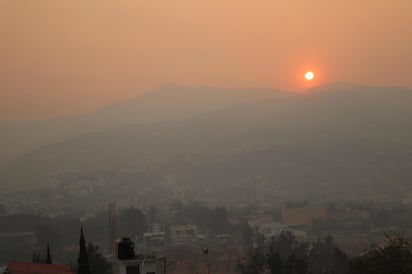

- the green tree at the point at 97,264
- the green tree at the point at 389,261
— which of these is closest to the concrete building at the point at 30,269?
the green tree at the point at 97,264

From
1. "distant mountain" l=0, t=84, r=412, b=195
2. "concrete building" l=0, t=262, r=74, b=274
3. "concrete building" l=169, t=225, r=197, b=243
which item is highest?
"distant mountain" l=0, t=84, r=412, b=195

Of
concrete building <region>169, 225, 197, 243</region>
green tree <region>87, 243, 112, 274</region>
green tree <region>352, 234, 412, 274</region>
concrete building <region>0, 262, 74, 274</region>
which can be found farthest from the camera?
concrete building <region>169, 225, 197, 243</region>

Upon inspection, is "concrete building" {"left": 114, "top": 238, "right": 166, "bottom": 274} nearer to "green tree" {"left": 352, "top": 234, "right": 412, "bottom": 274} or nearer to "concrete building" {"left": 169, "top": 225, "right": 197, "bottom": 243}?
"green tree" {"left": 352, "top": 234, "right": 412, "bottom": 274}

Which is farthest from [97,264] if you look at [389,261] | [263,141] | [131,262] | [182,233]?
[263,141]

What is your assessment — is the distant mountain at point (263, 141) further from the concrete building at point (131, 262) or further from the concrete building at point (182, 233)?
the concrete building at point (131, 262)

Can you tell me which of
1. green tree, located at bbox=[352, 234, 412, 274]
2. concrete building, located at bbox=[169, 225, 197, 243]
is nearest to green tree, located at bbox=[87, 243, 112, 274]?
green tree, located at bbox=[352, 234, 412, 274]

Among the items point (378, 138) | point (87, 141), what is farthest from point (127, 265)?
point (87, 141)

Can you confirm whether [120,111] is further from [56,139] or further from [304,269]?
[304,269]

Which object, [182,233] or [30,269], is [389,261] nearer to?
[30,269]
